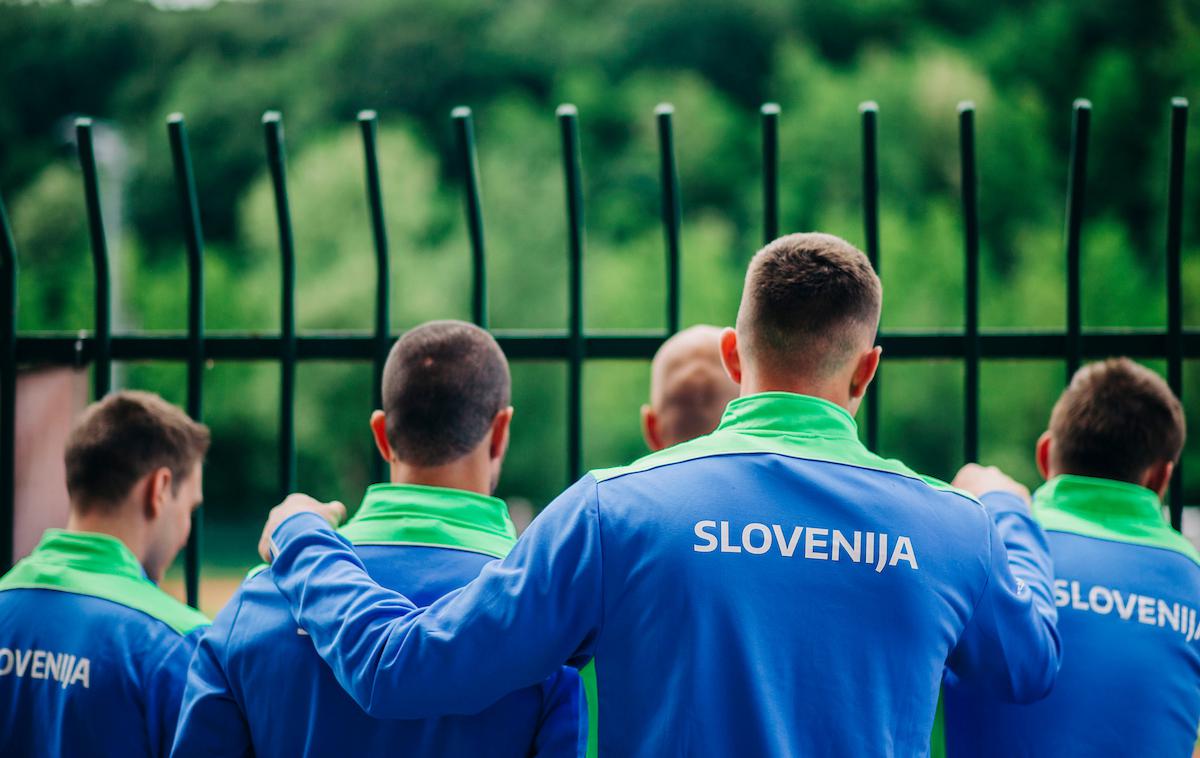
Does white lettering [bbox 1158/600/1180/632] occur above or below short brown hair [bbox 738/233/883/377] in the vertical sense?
below

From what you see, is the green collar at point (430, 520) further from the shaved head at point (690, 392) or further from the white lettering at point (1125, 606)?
the white lettering at point (1125, 606)

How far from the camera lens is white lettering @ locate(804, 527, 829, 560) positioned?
176 cm

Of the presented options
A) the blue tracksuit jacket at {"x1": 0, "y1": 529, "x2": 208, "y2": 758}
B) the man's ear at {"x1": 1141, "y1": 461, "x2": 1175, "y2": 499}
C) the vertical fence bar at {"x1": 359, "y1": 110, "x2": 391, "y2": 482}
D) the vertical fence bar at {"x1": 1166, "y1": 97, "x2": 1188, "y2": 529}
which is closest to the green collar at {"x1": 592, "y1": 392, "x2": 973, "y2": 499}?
the man's ear at {"x1": 1141, "y1": 461, "x2": 1175, "y2": 499}

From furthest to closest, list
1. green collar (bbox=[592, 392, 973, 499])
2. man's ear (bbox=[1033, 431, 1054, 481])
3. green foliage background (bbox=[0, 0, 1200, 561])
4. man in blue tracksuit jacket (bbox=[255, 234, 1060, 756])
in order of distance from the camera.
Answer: green foliage background (bbox=[0, 0, 1200, 561])
man's ear (bbox=[1033, 431, 1054, 481])
green collar (bbox=[592, 392, 973, 499])
man in blue tracksuit jacket (bbox=[255, 234, 1060, 756])

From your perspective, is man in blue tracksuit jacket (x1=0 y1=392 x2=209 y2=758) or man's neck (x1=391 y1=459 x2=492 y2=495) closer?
man's neck (x1=391 y1=459 x2=492 y2=495)

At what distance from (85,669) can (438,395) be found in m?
0.95

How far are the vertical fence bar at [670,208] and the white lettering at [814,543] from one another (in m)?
1.25

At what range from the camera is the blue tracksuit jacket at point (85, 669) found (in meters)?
2.28

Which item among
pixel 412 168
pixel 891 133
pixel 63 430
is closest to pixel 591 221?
pixel 412 168

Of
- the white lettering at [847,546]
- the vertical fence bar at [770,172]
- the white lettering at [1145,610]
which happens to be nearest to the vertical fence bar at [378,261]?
the vertical fence bar at [770,172]

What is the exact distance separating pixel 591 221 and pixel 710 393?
35.9 m

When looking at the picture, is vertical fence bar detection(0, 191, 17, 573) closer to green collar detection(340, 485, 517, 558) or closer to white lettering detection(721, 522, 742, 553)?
green collar detection(340, 485, 517, 558)

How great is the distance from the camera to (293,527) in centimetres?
205

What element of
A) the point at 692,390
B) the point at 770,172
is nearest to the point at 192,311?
the point at 692,390
